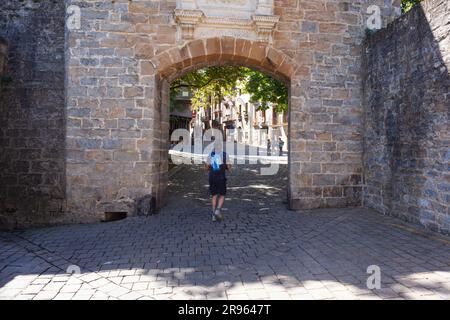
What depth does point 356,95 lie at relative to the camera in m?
6.51

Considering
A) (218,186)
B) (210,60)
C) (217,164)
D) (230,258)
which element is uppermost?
(210,60)

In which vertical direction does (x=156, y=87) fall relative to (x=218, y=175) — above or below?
above

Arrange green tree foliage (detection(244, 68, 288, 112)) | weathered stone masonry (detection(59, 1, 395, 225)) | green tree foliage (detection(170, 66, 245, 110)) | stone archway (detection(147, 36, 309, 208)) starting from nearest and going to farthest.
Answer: weathered stone masonry (detection(59, 1, 395, 225))
stone archway (detection(147, 36, 309, 208))
green tree foliage (detection(244, 68, 288, 112))
green tree foliage (detection(170, 66, 245, 110))

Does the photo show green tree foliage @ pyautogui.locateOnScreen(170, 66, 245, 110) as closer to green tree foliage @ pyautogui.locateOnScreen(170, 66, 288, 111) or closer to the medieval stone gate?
green tree foliage @ pyautogui.locateOnScreen(170, 66, 288, 111)

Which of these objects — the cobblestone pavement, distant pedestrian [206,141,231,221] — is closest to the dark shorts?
distant pedestrian [206,141,231,221]

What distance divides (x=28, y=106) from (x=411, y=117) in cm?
691

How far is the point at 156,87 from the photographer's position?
6.15 meters

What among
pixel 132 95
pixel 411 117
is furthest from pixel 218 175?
pixel 411 117

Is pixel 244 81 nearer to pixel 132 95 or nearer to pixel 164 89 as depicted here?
pixel 164 89

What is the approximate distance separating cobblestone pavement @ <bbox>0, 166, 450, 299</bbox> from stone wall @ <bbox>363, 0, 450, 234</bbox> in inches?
16.8

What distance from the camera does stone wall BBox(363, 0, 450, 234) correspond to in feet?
14.9

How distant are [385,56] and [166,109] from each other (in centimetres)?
445
